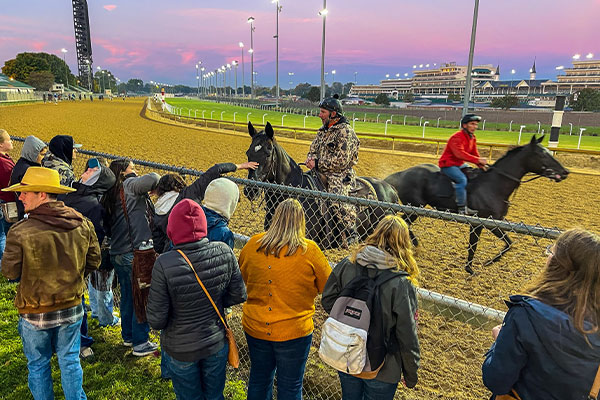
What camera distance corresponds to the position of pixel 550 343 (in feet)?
5.24

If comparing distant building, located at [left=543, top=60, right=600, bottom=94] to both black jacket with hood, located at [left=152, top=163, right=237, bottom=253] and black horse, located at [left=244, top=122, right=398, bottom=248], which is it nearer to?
black horse, located at [left=244, top=122, right=398, bottom=248]

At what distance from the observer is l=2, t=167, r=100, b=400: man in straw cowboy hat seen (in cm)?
260

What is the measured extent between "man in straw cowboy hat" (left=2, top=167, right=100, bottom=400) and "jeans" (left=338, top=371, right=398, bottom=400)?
2.08 metres

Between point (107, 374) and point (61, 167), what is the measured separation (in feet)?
7.51

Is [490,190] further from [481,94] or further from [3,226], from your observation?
[481,94]

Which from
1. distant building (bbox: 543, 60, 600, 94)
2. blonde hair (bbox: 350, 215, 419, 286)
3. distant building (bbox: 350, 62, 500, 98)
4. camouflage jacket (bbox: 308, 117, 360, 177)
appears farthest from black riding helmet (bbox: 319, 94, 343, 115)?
distant building (bbox: 350, 62, 500, 98)

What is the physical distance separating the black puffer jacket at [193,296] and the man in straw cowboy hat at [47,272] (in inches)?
32.2

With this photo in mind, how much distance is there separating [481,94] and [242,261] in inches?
4603

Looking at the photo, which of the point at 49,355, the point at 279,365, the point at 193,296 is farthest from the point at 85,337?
the point at 279,365

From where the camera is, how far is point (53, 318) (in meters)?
2.77

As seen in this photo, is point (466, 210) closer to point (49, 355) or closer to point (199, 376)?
point (199, 376)

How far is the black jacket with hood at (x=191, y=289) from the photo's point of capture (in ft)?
7.75

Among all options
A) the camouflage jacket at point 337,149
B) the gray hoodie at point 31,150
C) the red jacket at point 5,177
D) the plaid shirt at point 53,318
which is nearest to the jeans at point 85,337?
the plaid shirt at point 53,318

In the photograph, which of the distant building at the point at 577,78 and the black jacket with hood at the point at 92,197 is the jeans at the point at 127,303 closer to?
the black jacket with hood at the point at 92,197
